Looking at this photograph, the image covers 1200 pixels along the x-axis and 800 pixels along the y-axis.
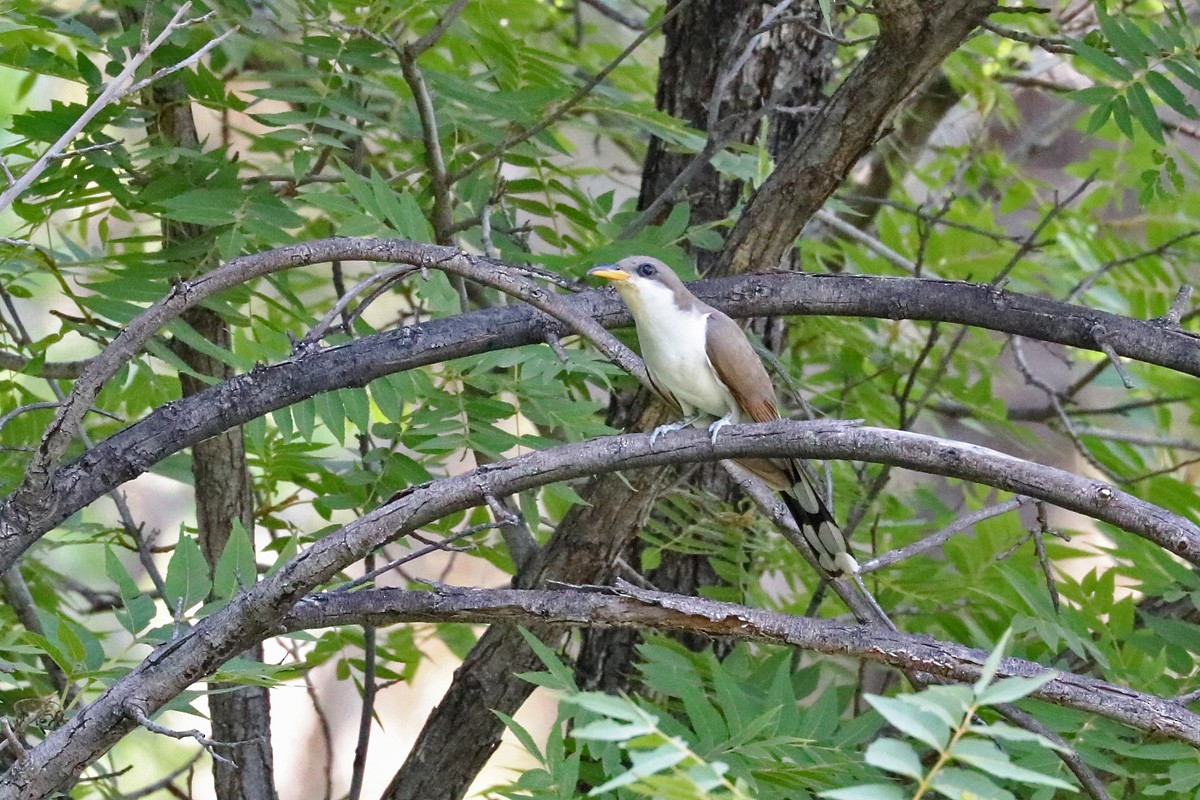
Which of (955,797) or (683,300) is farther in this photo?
(683,300)

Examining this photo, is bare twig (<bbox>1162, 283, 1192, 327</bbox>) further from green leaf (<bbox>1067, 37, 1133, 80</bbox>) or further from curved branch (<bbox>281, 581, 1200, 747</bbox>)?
curved branch (<bbox>281, 581, 1200, 747</bbox>)

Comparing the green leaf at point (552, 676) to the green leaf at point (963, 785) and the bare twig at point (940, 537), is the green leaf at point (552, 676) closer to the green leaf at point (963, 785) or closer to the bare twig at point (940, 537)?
the bare twig at point (940, 537)

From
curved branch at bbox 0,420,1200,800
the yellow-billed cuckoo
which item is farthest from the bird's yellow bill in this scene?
curved branch at bbox 0,420,1200,800

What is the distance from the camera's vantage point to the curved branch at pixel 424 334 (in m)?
2.45

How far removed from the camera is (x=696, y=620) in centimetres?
248

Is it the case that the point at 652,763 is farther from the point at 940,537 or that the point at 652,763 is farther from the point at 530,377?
the point at 530,377

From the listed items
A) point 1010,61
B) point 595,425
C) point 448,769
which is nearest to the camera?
point 595,425

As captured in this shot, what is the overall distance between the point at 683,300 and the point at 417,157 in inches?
60.8

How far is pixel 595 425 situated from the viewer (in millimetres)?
3145

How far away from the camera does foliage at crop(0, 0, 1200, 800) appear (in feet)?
8.48

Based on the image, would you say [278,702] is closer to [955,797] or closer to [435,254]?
[435,254]

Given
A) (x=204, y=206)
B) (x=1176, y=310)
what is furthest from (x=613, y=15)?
(x=1176, y=310)

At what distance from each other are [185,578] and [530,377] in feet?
3.28

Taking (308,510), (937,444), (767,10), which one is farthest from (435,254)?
(308,510)
